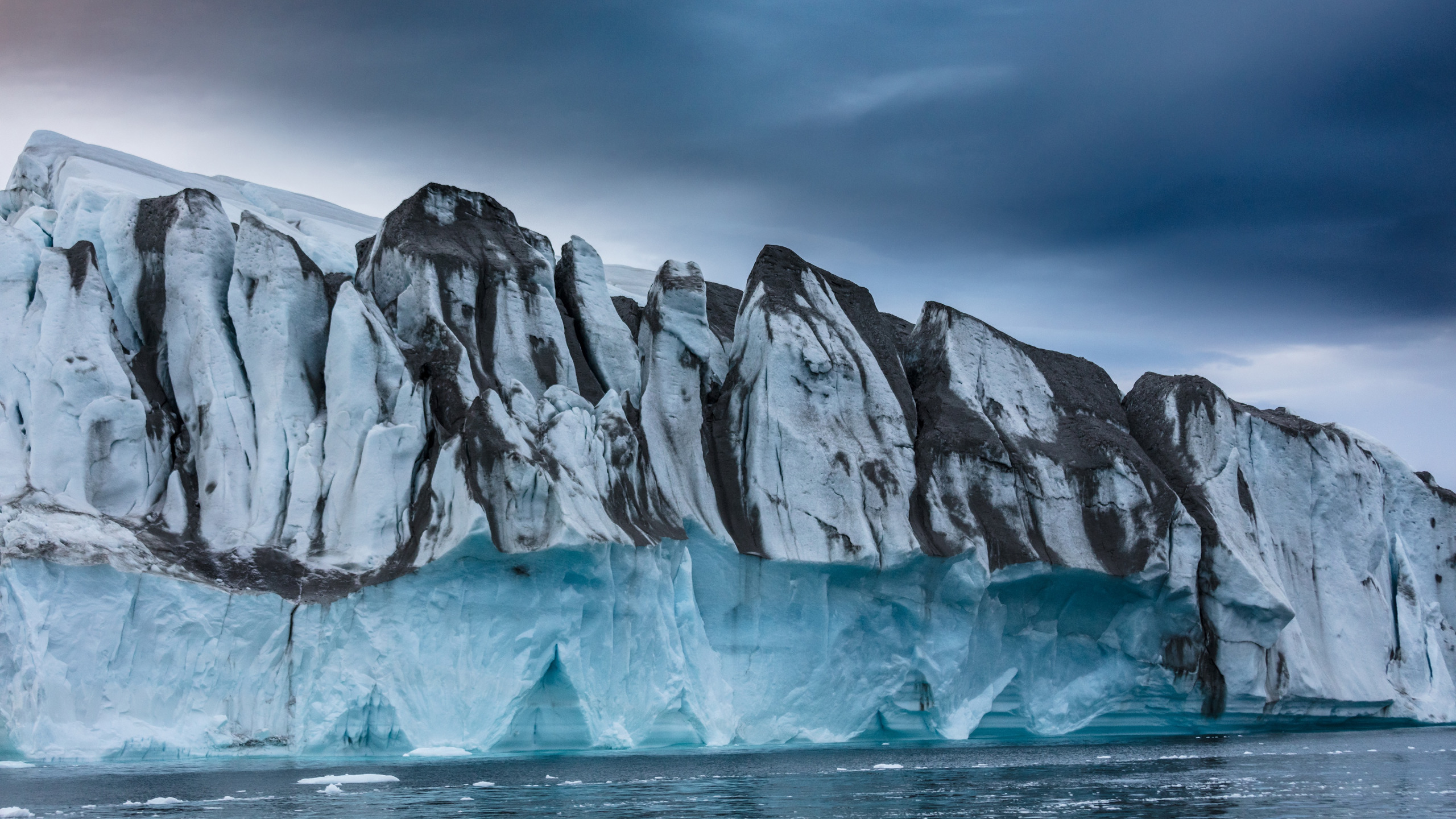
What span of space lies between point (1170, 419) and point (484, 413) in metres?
21.7

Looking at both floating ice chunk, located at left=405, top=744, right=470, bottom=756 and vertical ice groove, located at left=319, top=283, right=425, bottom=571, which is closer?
floating ice chunk, located at left=405, top=744, right=470, bottom=756

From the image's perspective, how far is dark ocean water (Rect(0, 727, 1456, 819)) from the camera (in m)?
18.5

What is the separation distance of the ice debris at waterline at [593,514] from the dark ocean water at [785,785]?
1222 mm

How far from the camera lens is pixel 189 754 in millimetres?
24516

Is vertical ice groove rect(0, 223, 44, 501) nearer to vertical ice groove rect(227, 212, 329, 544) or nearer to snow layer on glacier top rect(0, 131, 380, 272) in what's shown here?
snow layer on glacier top rect(0, 131, 380, 272)

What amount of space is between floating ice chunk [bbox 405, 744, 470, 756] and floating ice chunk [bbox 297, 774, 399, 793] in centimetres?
357

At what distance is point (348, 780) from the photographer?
21500mm

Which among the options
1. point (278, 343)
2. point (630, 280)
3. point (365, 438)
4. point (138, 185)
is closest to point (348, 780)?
point (365, 438)

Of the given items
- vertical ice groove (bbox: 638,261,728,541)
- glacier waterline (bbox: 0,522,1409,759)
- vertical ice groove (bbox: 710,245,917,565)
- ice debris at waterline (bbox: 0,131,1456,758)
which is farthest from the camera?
vertical ice groove (bbox: 638,261,728,541)

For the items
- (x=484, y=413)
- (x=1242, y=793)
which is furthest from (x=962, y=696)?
(x=484, y=413)

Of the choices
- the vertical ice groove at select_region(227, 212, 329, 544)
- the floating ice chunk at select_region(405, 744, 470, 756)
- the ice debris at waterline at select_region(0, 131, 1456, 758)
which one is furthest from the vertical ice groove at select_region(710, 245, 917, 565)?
the vertical ice groove at select_region(227, 212, 329, 544)

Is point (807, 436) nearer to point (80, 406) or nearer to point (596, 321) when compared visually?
point (596, 321)

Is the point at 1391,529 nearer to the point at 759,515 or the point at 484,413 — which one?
the point at 759,515

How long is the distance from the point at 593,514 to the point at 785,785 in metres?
7.64
